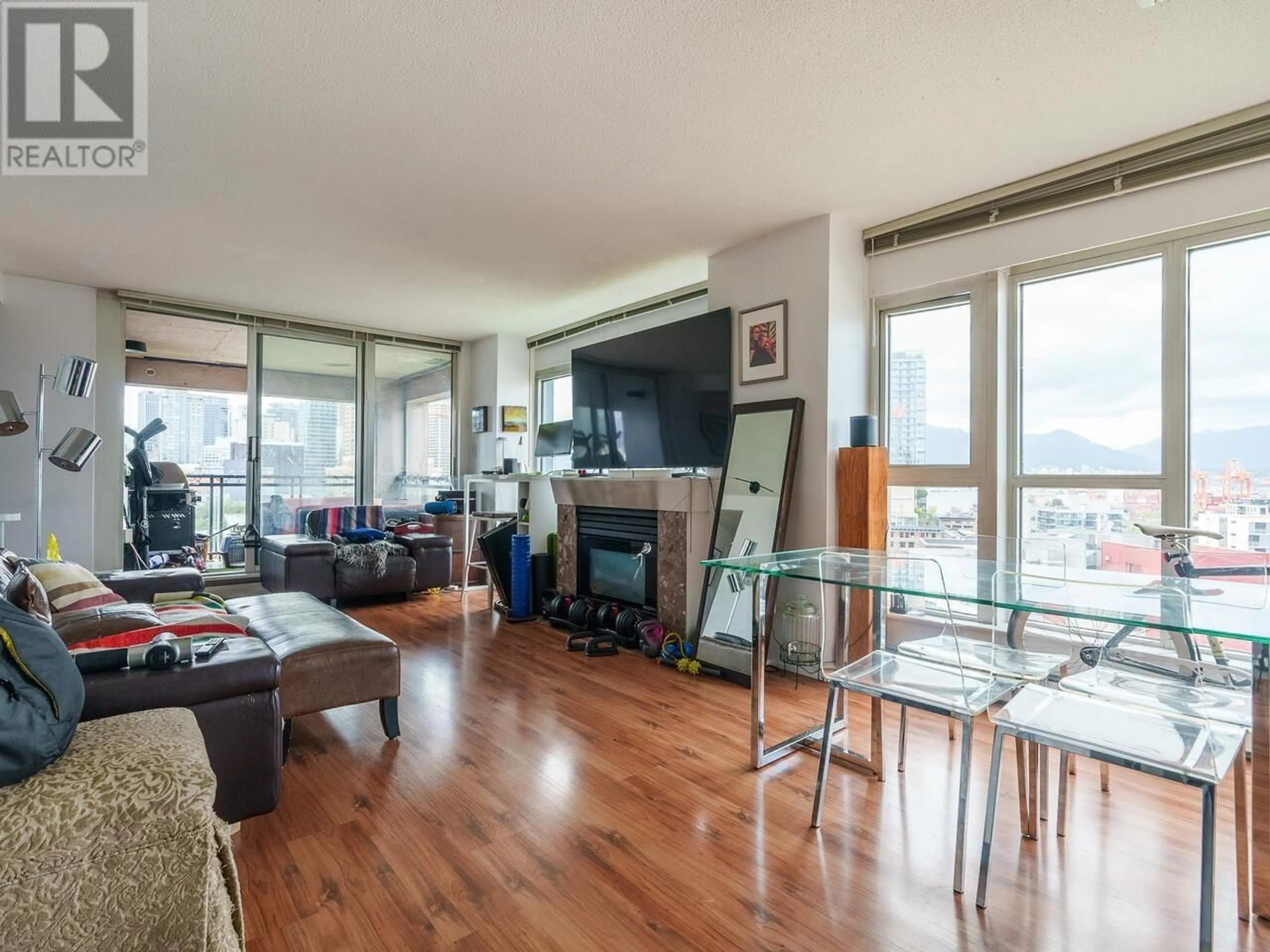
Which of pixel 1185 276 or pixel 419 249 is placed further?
pixel 419 249

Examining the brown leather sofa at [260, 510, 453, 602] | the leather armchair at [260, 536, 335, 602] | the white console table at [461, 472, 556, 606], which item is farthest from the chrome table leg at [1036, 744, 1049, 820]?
the leather armchair at [260, 536, 335, 602]

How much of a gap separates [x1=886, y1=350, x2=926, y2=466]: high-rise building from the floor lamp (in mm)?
4583

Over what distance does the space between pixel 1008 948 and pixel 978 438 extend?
2.43 m

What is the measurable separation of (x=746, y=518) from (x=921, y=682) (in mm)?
1783

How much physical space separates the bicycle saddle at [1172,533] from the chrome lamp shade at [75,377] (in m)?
Answer: 5.34

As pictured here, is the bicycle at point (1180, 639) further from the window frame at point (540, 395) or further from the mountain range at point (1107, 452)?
the window frame at point (540, 395)

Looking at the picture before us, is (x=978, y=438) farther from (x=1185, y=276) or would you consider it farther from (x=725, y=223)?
(x=725, y=223)

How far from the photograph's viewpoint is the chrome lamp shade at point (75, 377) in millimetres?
3656

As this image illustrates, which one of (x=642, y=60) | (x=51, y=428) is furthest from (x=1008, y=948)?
(x=51, y=428)

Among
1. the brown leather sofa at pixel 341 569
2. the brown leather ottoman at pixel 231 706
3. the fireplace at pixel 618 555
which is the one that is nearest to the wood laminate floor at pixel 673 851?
Result: the brown leather ottoman at pixel 231 706

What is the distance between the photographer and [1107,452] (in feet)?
9.45

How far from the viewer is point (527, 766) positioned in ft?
7.39

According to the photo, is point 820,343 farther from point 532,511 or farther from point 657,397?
point 532,511

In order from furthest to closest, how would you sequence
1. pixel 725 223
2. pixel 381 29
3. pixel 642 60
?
pixel 725 223 → pixel 642 60 → pixel 381 29
